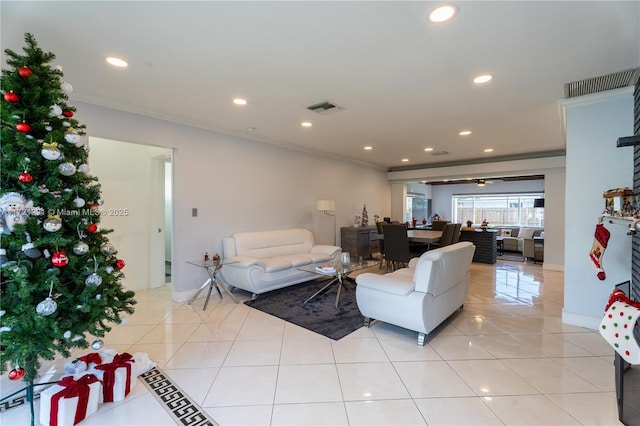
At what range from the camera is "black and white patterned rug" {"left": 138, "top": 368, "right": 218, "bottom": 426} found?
1795 millimetres

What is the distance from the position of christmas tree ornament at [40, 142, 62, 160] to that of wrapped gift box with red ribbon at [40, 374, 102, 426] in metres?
1.42

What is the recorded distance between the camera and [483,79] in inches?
108

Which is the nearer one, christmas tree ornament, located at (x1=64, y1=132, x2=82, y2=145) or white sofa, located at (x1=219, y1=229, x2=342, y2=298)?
christmas tree ornament, located at (x1=64, y1=132, x2=82, y2=145)

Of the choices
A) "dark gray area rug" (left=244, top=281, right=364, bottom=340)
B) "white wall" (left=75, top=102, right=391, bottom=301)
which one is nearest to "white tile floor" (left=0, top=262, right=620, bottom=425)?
"dark gray area rug" (left=244, top=281, right=364, bottom=340)

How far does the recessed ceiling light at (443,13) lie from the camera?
1.75m

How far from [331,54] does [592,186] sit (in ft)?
10.3

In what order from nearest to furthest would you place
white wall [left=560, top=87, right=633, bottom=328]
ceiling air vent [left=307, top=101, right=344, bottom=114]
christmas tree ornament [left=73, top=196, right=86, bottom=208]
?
christmas tree ornament [left=73, top=196, right=86, bottom=208] < white wall [left=560, top=87, right=633, bottom=328] < ceiling air vent [left=307, top=101, right=344, bottom=114]

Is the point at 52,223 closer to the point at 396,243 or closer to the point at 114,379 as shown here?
the point at 114,379

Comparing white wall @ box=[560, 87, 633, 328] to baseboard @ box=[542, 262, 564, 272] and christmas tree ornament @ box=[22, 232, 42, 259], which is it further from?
christmas tree ornament @ box=[22, 232, 42, 259]

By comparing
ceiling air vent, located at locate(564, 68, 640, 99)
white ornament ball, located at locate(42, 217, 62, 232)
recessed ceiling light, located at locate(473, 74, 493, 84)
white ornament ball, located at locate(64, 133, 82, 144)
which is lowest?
white ornament ball, located at locate(42, 217, 62, 232)

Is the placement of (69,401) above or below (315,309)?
above

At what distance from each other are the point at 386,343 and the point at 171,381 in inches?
74.5

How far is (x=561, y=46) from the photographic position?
2.19 metres

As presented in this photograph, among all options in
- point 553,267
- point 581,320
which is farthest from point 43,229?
point 553,267
